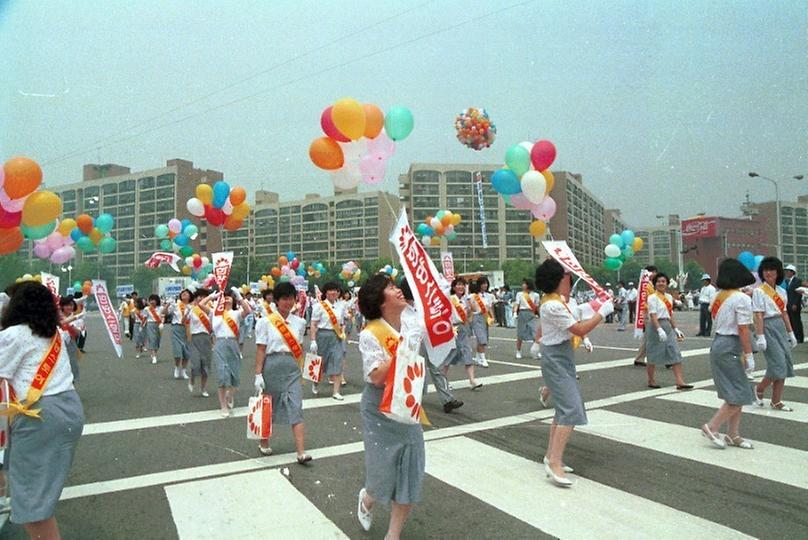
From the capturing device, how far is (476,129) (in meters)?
13.6

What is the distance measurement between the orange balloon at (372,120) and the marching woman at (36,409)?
6.92 metres

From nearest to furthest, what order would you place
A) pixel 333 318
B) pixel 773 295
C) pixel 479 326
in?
pixel 773 295 → pixel 333 318 → pixel 479 326

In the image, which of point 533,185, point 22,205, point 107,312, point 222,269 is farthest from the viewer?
point 107,312

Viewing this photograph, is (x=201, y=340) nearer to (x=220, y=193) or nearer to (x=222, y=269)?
(x=222, y=269)

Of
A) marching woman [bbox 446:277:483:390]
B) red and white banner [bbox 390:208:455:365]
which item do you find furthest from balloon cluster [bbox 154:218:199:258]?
red and white banner [bbox 390:208:455:365]

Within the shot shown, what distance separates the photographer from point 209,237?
260ft

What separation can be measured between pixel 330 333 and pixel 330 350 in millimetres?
323

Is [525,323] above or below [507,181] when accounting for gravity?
below

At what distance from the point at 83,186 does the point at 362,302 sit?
37.2 m

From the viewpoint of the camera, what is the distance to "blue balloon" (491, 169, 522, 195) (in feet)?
→ 36.5

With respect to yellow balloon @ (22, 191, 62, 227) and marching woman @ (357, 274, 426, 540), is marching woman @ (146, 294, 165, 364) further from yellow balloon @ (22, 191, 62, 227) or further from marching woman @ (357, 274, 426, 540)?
marching woman @ (357, 274, 426, 540)

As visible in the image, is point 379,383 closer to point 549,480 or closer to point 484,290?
point 549,480

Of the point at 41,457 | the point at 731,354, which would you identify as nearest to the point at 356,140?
the point at 731,354

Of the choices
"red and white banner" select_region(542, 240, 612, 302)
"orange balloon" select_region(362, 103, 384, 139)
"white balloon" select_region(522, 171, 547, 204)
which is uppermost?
"orange balloon" select_region(362, 103, 384, 139)
